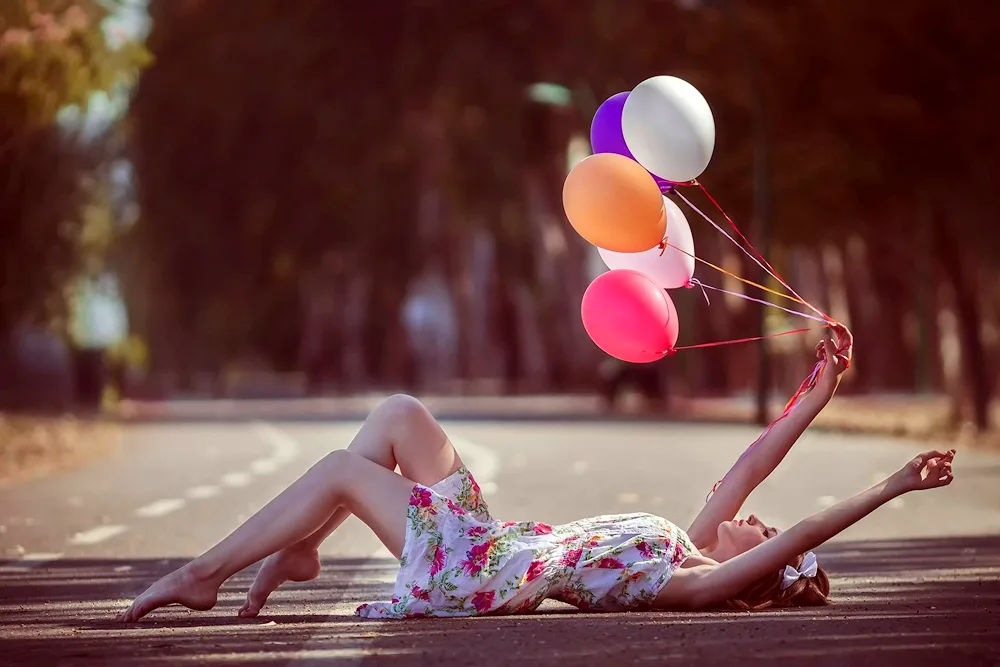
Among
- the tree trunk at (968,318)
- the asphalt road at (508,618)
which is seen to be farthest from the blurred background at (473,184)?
the asphalt road at (508,618)

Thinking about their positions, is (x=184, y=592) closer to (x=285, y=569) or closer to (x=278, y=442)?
(x=285, y=569)

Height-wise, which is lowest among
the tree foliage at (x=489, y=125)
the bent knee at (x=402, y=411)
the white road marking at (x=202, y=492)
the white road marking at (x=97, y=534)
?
the white road marking at (x=202, y=492)

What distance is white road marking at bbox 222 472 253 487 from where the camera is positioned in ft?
60.9

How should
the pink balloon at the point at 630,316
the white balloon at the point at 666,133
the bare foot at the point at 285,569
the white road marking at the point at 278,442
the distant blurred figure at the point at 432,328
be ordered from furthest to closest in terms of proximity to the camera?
the distant blurred figure at the point at 432,328, the white road marking at the point at 278,442, the white balloon at the point at 666,133, the pink balloon at the point at 630,316, the bare foot at the point at 285,569

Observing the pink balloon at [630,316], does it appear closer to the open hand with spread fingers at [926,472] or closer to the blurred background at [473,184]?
the open hand with spread fingers at [926,472]

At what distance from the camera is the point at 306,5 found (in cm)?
4081

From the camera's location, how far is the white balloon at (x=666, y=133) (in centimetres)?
973

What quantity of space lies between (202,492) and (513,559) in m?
9.86

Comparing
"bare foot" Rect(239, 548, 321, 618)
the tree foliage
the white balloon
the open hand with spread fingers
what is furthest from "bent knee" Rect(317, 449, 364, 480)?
the tree foliage

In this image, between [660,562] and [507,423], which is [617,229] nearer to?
[660,562]

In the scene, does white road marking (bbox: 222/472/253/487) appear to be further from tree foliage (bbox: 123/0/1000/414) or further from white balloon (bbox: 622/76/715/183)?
tree foliage (bbox: 123/0/1000/414)

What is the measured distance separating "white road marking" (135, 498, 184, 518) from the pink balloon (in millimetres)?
6518

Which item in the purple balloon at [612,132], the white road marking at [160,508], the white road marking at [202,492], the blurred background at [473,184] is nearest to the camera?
the purple balloon at [612,132]

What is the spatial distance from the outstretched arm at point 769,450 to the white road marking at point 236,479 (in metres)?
10.5
